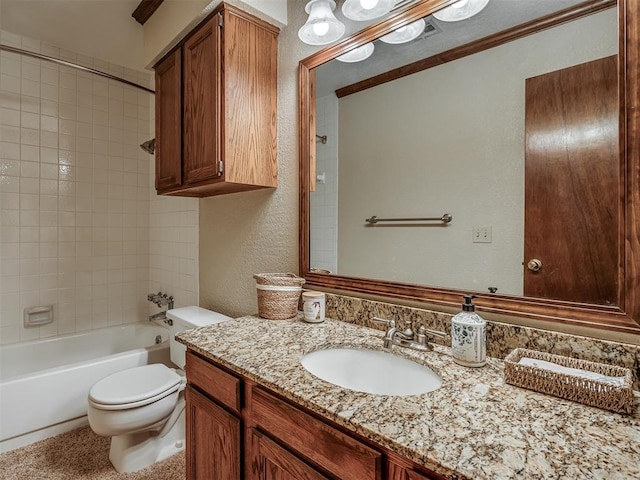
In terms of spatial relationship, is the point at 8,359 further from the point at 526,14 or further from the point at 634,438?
the point at 526,14

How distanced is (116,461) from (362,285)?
1.55m

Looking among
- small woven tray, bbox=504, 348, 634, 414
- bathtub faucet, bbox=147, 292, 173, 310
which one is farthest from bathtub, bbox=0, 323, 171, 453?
small woven tray, bbox=504, 348, 634, 414

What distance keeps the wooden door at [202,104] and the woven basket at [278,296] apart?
0.55 metres

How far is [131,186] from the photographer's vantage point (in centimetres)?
280

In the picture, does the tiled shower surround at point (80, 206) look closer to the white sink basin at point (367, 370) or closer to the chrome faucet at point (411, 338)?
the white sink basin at point (367, 370)

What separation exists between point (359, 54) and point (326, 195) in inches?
22.9

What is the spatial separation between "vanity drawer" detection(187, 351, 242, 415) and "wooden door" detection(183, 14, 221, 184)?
0.81 metres

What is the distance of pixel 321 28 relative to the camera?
1.33 metres

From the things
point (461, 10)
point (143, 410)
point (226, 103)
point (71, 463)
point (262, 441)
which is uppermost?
point (461, 10)

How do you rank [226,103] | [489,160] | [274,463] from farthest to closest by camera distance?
[226,103], [489,160], [274,463]

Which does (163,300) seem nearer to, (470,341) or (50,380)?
(50,380)

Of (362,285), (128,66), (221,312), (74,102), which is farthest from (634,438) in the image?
(128,66)

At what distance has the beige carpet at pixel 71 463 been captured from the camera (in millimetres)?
1622

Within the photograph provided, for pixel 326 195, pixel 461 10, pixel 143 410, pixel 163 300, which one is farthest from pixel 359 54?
pixel 163 300
